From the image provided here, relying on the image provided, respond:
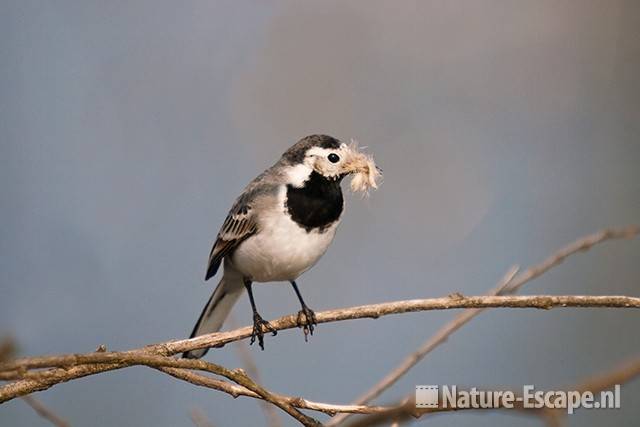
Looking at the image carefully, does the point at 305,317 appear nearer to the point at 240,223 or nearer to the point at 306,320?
the point at 306,320

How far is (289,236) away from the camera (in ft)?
8.32

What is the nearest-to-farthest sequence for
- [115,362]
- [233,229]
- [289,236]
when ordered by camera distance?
[115,362]
[289,236]
[233,229]

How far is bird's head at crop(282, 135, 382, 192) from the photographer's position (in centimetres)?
245

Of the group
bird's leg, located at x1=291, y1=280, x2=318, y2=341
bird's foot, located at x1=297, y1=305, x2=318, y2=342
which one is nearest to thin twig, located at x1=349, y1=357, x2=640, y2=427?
bird's leg, located at x1=291, y1=280, x2=318, y2=341

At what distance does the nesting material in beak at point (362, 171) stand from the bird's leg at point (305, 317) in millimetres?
445

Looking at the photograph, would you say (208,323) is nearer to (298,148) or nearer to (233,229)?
(233,229)

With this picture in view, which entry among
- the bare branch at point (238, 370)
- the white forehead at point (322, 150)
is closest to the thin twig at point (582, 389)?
the bare branch at point (238, 370)

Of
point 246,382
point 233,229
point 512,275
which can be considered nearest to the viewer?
point 246,382

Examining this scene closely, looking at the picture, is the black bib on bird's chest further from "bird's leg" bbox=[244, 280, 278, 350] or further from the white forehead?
"bird's leg" bbox=[244, 280, 278, 350]

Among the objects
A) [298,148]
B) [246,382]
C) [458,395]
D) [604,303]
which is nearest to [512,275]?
[604,303]

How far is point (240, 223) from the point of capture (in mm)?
2693

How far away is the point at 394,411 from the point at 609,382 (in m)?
0.17

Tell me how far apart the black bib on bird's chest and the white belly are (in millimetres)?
22

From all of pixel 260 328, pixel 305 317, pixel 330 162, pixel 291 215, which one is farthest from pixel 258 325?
pixel 330 162
